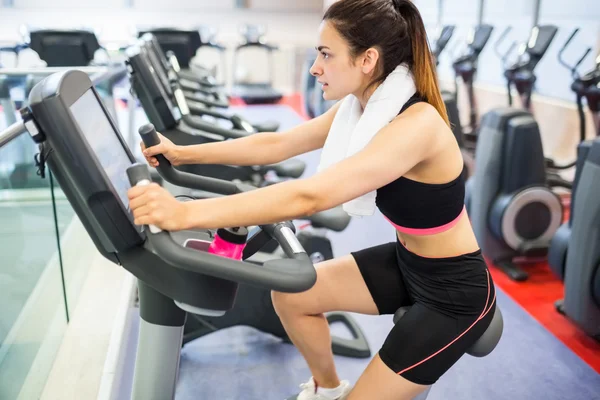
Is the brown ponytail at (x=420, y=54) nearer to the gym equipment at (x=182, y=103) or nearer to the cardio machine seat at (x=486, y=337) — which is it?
the cardio machine seat at (x=486, y=337)

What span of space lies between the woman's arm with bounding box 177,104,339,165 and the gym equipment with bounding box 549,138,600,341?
4.04ft

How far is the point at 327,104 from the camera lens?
22.5ft

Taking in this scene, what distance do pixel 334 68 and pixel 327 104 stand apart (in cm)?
551

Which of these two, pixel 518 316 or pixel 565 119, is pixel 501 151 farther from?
pixel 565 119

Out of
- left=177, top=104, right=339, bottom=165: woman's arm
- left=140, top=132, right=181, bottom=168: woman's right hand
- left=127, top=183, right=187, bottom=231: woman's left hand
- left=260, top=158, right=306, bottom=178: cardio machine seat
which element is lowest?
left=260, top=158, right=306, bottom=178: cardio machine seat

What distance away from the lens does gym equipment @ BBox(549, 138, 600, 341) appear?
2.42 m

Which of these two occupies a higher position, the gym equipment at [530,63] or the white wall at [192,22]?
the gym equipment at [530,63]

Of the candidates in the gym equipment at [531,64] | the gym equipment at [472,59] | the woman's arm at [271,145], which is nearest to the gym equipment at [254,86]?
the gym equipment at [472,59]

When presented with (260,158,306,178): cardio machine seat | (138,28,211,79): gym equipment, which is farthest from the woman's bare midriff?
(138,28,211,79): gym equipment

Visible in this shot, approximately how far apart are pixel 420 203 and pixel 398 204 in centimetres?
5

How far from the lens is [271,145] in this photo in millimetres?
1835

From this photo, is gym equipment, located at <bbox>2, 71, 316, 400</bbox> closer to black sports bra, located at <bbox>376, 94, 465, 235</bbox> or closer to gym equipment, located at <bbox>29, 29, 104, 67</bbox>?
black sports bra, located at <bbox>376, 94, 465, 235</bbox>

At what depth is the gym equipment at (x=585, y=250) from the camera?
2.42 metres

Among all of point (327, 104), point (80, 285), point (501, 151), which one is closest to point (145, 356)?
point (80, 285)
